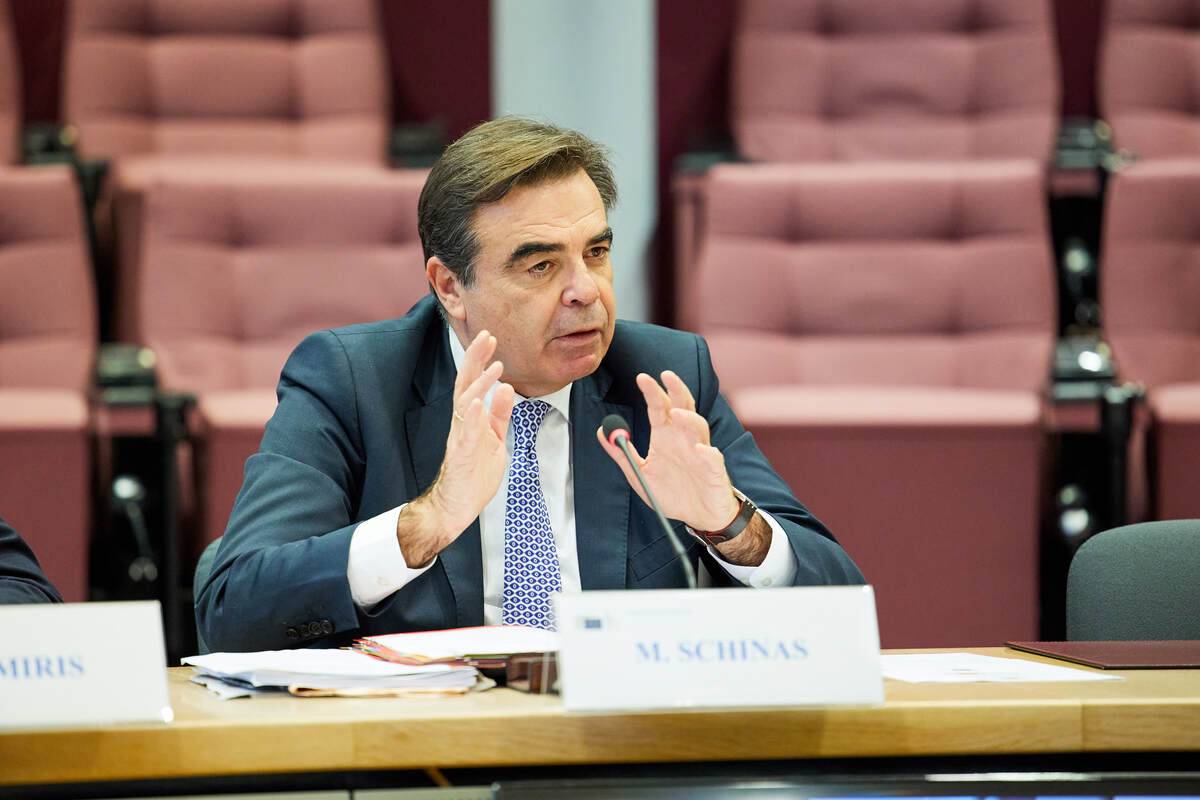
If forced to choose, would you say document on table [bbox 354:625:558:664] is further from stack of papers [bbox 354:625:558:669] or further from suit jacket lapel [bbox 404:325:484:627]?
suit jacket lapel [bbox 404:325:484:627]

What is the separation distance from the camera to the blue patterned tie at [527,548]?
124cm

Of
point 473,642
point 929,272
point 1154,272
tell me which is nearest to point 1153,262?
point 1154,272

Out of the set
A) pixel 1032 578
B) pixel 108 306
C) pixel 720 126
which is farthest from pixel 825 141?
pixel 108 306

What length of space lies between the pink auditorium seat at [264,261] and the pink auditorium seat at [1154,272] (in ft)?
3.77

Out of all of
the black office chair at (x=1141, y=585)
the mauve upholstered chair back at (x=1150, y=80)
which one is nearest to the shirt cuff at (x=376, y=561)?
the black office chair at (x=1141, y=585)

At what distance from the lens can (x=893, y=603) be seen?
198 cm

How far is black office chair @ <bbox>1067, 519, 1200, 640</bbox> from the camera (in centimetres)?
123

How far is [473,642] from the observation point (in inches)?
37.9

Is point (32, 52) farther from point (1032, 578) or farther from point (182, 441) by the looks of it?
point (1032, 578)

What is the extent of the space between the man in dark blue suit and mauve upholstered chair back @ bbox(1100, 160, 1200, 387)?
4.13 feet

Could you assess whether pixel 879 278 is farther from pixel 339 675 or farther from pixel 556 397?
pixel 339 675

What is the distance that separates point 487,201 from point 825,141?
64.4 inches

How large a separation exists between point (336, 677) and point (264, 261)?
5.34 feet

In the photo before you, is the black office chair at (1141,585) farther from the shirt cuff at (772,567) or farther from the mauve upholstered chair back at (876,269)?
the mauve upholstered chair back at (876,269)
